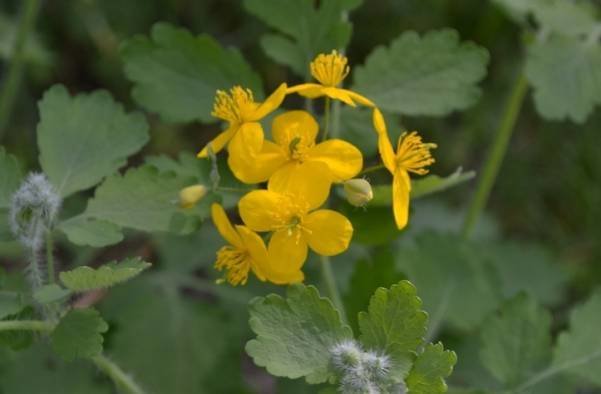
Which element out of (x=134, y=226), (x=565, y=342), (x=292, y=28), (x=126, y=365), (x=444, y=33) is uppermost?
(x=444, y=33)

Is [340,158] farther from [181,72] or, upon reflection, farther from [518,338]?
[518,338]

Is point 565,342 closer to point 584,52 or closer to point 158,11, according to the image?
point 584,52

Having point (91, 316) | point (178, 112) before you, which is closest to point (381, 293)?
point (91, 316)

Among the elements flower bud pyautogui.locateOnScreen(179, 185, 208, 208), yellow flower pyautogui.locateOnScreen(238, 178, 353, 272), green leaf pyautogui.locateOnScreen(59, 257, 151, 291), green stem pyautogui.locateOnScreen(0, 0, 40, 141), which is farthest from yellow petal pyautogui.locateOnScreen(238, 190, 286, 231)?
green stem pyautogui.locateOnScreen(0, 0, 40, 141)

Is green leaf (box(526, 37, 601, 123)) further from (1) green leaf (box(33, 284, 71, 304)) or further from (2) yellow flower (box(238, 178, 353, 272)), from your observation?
(1) green leaf (box(33, 284, 71, 304))

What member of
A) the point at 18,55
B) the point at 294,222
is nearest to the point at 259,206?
the point at 294,222
